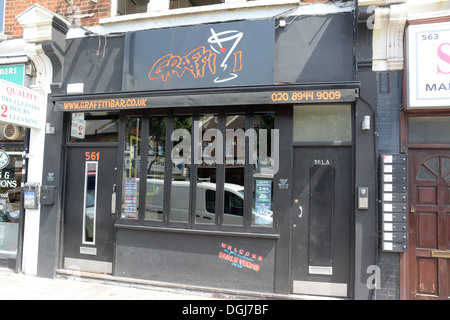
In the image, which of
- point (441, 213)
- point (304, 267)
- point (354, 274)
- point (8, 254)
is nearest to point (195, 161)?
point (304, 267)

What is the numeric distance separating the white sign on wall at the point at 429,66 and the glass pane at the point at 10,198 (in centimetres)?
696

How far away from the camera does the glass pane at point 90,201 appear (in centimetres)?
562

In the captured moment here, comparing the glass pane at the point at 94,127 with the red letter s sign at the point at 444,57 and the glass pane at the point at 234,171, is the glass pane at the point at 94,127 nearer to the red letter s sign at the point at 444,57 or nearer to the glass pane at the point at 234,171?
the glass pane at the point at 234,171

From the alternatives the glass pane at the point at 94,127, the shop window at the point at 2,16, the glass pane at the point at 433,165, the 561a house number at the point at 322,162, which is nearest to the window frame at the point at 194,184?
the glass pane at the point at 94,127

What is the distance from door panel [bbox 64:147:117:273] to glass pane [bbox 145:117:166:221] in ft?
2.37

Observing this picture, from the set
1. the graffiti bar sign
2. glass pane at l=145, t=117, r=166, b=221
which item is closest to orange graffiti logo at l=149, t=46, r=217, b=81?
the graffiti bar sign

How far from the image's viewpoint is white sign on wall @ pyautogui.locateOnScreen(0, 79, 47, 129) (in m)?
4.92

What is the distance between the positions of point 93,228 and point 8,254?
2.00 meters

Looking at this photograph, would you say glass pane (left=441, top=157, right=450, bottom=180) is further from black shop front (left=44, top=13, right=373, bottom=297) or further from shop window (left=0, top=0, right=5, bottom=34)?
shop window (left=0, top=0, right=5, bottom=34)

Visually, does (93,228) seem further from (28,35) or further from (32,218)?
(28,35)

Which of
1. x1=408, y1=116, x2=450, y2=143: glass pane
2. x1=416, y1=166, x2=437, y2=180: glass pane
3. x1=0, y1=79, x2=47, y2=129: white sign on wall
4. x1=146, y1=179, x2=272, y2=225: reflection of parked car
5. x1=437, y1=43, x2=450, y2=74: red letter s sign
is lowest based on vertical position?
x1=146, y1=179, x2=272, y2=225: reflection of parked car

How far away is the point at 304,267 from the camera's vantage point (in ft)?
15.4

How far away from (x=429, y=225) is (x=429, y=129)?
4.51 ft

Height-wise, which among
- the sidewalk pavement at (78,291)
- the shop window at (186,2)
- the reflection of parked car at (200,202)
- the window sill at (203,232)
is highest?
the shop window at (186,2)
